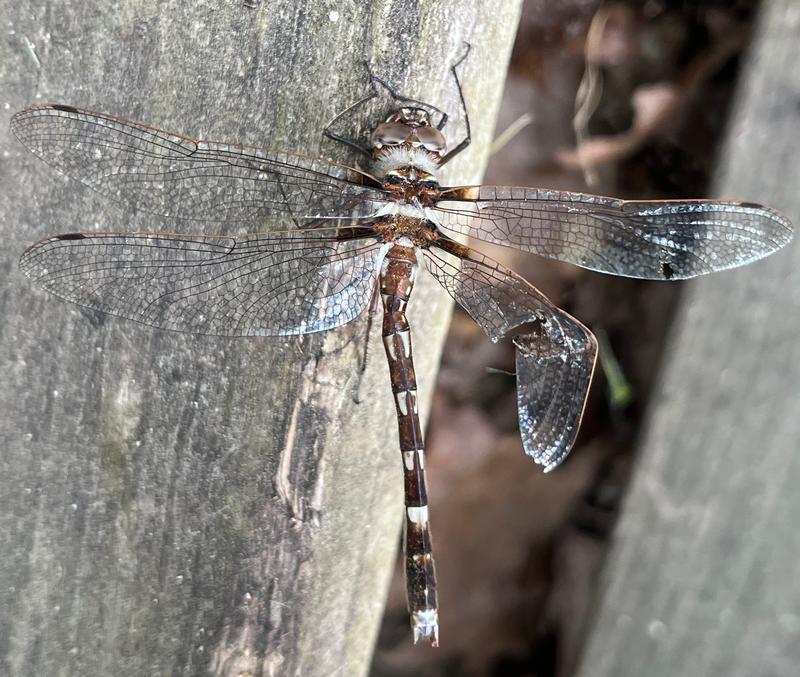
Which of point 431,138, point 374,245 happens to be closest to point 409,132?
point 431,138

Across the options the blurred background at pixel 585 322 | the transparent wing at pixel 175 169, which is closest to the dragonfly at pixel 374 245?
the transparent wing at pixel 175 169

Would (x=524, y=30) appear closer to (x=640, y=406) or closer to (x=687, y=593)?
(x=640, y=406)

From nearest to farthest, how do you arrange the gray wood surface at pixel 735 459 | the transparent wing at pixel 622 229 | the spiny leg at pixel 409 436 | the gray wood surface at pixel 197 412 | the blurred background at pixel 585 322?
the gray wood surface at pixel 197 412, the spiny leg at pixel 409 436, the transparent wing at pixel 622 229, the gray wood surface at pixel 735 459, the blurred background at pixel 585 322

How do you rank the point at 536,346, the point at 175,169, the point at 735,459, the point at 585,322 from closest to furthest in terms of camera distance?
the point at 175,169 < the point at 536,346 < the point at 735,459 < the point at 585,322

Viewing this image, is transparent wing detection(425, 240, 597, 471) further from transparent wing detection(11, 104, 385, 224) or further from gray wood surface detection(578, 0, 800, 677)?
gray wood surface detection(578, 0, 800, 677)

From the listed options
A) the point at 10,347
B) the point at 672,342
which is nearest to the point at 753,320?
the point at 672,342

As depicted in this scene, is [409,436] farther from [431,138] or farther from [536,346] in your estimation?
[431,138]

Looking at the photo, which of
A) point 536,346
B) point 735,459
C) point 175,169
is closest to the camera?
point 175,169

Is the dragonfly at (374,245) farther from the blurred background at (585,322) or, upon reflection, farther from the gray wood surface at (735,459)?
the blurred background at (585,322)

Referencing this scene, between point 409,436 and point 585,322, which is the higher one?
point 585,322
